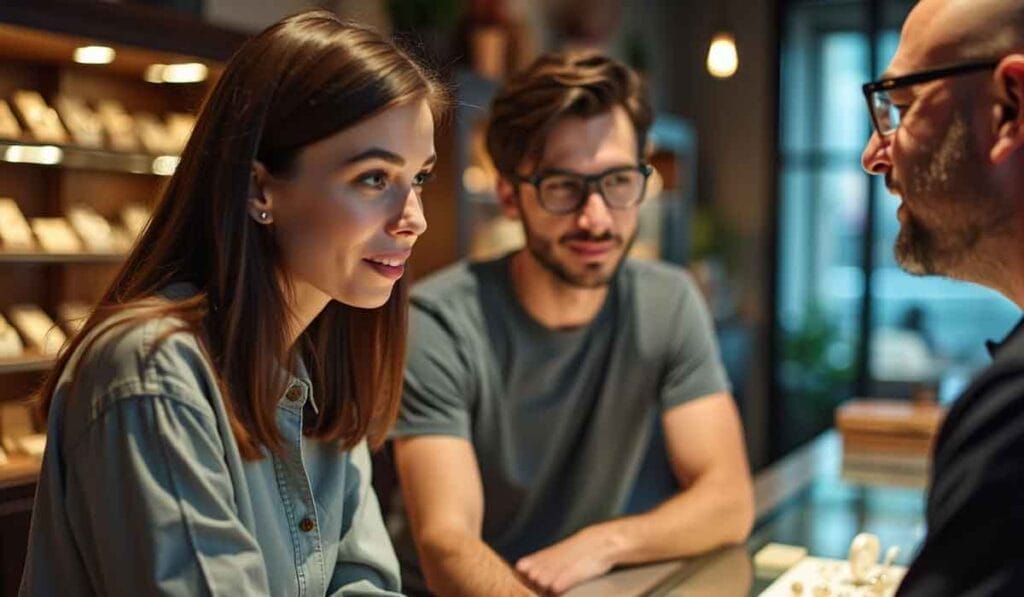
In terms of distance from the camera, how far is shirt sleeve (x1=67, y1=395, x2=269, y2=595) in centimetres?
114

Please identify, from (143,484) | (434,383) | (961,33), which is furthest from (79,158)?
(961,33)

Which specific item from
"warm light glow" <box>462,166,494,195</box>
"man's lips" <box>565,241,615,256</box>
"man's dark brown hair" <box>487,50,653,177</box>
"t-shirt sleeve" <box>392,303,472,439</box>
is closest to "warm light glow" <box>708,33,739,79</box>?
"man's dark brown hair" <box>487,50,653,177</box>

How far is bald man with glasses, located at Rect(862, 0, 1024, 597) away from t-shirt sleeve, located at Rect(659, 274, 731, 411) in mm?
925

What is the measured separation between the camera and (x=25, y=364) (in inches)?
115

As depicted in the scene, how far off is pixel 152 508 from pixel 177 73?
93.5 inches

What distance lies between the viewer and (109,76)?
331 centimetres

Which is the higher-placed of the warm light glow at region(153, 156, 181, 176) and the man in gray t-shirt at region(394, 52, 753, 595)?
the warm light glow at region(153, 156, 181, 176)

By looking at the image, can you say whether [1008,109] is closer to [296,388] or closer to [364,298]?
[364,298]

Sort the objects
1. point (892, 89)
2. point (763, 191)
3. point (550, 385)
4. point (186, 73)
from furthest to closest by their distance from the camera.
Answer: point (763, 191) → point (186, 73) → point (550, 385) → point (892, 89)

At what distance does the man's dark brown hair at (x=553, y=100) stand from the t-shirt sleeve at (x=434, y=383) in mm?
326

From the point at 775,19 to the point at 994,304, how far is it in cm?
207

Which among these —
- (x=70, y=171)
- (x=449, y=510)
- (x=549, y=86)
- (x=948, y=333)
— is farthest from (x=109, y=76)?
(x=948, y=333)

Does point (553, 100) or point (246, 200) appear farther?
point (553, 100)

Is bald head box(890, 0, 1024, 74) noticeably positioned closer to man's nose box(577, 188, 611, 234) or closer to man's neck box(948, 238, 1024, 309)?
man's neck box(948, 238, 1024, 309)
